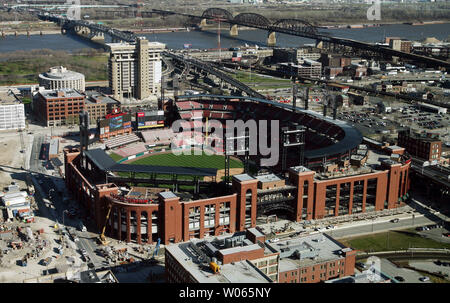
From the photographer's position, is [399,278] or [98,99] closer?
[399,278]

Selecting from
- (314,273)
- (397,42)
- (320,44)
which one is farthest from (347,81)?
(314,273)

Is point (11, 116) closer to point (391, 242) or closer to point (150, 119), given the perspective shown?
point (150, 119)

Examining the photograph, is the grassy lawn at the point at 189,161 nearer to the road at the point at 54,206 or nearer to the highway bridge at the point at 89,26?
the road at the point at 54,206

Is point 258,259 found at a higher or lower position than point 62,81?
lower

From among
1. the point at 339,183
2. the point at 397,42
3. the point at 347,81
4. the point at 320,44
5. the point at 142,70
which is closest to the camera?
the point at 339,183

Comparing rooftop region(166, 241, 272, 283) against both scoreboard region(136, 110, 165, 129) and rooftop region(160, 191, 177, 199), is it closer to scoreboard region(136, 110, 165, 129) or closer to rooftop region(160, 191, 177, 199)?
rooftop region(160, 191, 177, 199)

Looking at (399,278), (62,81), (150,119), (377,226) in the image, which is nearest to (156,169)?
(377,226)

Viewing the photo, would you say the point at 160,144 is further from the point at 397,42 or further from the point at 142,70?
the point at 397,42
